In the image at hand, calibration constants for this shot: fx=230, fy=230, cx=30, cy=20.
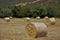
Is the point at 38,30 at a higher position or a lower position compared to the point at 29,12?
higher

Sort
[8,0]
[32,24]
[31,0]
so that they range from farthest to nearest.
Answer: [31,0] < [8,0] < [32,24]

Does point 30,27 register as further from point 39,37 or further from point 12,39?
point 12,39

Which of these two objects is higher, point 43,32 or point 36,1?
point 43,32

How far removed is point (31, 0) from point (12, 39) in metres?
24.1

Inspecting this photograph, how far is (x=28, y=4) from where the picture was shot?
28.8 metres

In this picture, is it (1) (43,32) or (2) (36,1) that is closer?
(1) (43,32)

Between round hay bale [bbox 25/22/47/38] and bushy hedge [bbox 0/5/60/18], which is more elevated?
round hay bale [bbox 25/22/47/38]

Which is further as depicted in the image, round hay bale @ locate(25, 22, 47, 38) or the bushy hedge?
the bushy hedge

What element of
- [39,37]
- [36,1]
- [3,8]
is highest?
[39,37]

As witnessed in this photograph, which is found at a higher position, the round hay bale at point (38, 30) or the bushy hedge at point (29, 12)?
the round hay bale at point (38, 30)

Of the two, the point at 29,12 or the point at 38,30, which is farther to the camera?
the point at 29,12

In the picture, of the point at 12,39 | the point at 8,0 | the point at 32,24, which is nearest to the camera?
the point at 12,39

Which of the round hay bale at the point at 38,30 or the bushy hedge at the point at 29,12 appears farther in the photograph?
the bushy hedge at the point at 29,12

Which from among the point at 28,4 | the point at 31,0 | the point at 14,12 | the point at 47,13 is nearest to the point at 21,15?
the point at 14,12
